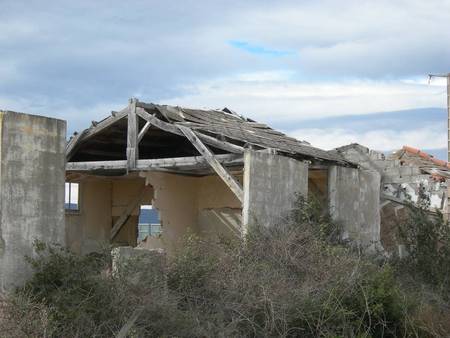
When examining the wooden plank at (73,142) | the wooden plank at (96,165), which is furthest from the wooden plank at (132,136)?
the wooden plank at (73,142)

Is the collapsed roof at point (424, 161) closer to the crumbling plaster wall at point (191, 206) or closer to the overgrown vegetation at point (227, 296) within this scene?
the crumbling plaster wall at point (191, 206)

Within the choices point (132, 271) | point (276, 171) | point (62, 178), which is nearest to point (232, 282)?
point (132, 271)

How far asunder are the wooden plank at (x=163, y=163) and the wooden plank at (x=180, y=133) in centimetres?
18

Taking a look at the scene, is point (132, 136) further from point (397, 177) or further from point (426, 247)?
point (397, 177)

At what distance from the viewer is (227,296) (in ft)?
33.7

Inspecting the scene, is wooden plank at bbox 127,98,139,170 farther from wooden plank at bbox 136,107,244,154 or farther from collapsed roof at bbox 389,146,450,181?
collapsed roof at bbox 389,146,450,181

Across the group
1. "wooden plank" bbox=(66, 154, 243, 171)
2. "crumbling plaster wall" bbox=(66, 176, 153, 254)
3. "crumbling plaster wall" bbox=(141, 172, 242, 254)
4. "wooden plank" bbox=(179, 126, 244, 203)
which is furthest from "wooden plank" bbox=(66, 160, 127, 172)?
"crumbling plaster wall" bbox=(66, 176, 153, 254)

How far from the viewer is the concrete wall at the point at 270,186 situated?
13539 mm

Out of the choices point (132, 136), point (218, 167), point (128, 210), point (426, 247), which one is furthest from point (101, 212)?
point (426, 247)

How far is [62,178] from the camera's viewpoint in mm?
10633

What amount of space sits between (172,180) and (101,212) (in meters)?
3.08

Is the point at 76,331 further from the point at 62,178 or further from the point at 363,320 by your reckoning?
the point at 363,320

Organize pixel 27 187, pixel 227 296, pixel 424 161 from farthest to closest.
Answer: pixel 424 161, pixel 227 296, pixel 27 187

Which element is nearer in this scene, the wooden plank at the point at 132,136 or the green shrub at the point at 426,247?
the green shrub at the point at 426,247
